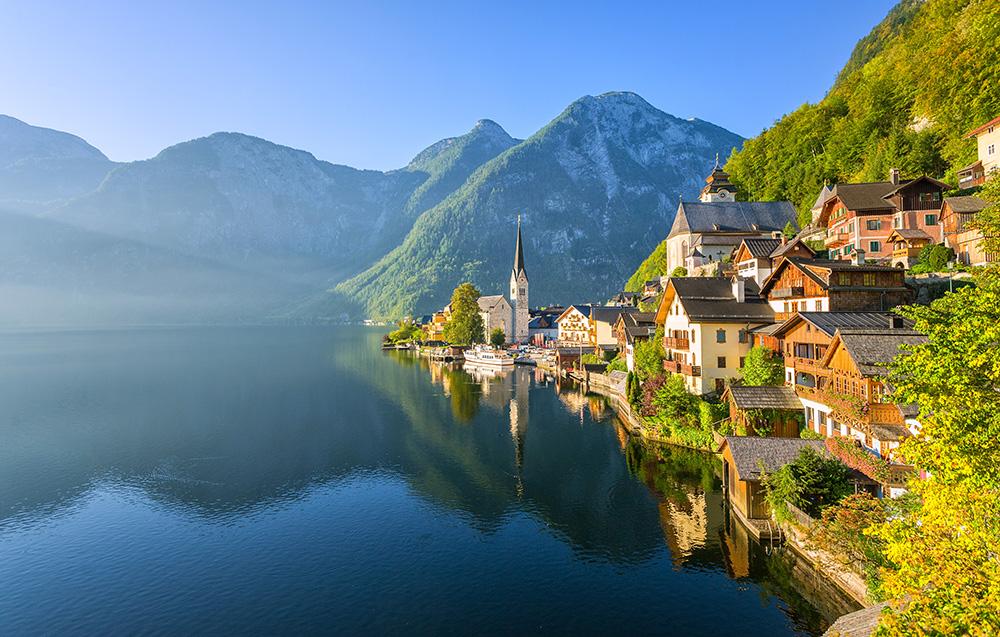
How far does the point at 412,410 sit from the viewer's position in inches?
3029

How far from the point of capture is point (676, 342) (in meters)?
56.2

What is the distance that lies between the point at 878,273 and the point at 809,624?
33576 millimetres

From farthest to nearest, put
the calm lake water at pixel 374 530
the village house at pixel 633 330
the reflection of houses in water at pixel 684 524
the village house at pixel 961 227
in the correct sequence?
1. the village house at pixel 633 330
2. the village house at pixel 961 227
3. the reflection of houses in water at pixel 684 524
4. the calm lake water at pixel 374 530

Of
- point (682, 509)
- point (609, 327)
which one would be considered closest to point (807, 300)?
point (682, 509)

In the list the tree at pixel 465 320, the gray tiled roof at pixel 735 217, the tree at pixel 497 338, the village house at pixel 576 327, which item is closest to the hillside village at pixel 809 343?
the gray tiled roof at pixel 735 217

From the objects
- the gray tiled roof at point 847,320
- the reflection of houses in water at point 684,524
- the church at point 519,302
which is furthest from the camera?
the church at point 519,302

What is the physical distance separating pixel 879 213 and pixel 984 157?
1367 centimetres

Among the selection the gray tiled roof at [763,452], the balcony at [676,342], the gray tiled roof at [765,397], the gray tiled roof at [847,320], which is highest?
the gray tiled roof at [847,320]

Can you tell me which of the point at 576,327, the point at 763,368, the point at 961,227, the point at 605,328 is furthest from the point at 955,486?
the point at 576,327

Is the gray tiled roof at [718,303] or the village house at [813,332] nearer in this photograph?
the village house at [813,332]

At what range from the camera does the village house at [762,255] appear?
61375 millimetres

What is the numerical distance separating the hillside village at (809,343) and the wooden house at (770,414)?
112 mm

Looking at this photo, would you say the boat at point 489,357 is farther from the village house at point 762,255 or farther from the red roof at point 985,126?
the red roof at point 985,126

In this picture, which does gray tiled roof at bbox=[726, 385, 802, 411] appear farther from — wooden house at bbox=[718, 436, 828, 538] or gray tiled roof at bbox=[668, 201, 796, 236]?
gray tiled roof at bbox=[668, 201, 796, 236]
